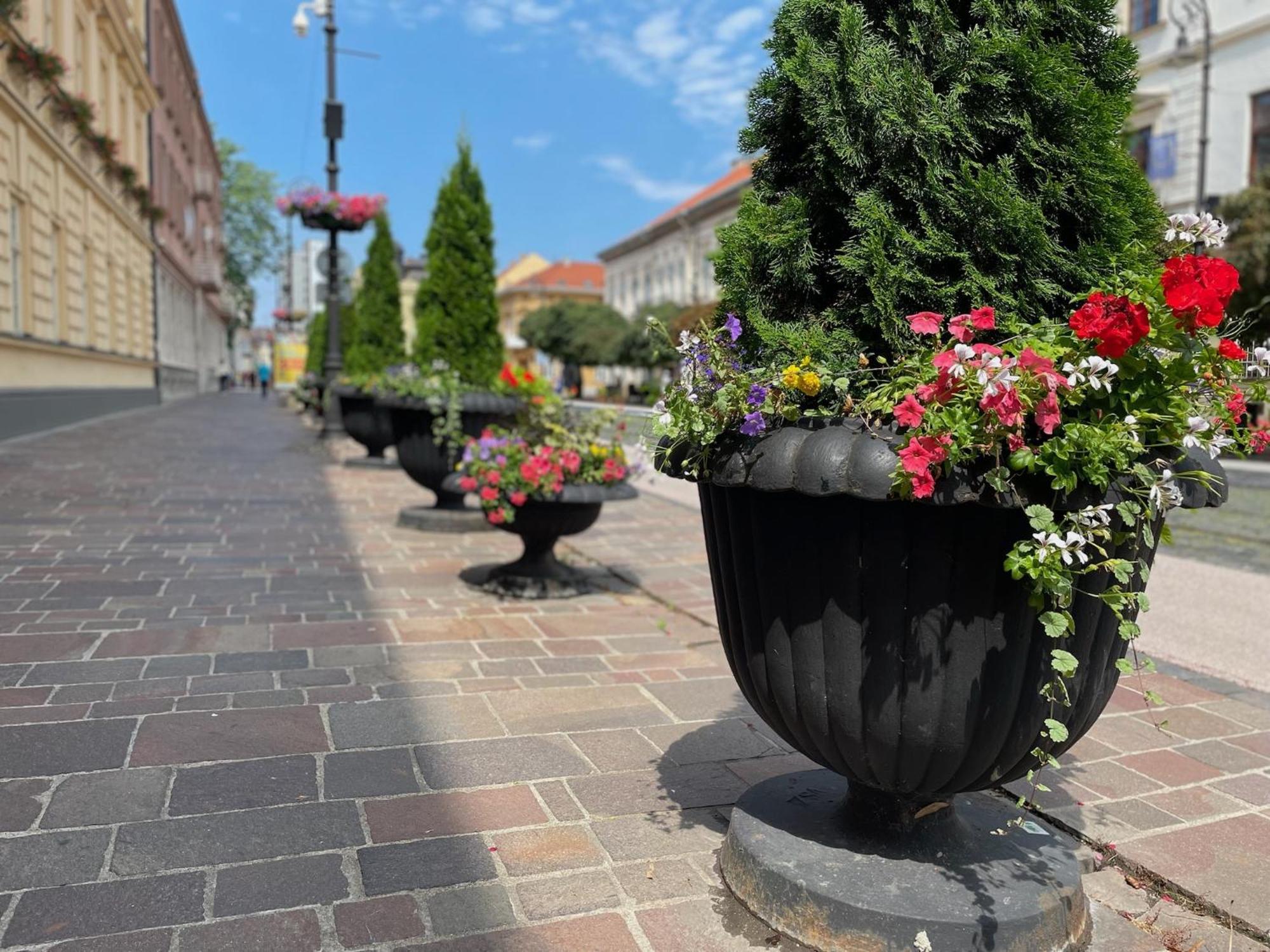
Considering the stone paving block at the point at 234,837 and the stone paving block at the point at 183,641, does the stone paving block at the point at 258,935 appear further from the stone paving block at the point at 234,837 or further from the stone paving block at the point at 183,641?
the stone paving block at the point at 183,641

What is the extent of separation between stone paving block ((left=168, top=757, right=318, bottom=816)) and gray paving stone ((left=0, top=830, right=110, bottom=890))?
22 centimetres

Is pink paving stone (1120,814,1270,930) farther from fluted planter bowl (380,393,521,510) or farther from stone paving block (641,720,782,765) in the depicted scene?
fluted planter bowl (380,393,521,510)

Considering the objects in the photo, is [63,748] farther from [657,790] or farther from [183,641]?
[657,790]

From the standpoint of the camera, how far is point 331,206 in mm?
15797

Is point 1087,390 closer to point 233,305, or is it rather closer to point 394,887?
point 394,887

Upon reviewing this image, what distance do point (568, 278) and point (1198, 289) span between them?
94453 mm

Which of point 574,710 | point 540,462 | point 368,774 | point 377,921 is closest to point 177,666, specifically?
point 368,774

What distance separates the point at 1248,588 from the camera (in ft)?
20.3

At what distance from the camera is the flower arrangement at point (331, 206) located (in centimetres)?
1577

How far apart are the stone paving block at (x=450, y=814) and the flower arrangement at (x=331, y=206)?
47.4 ft

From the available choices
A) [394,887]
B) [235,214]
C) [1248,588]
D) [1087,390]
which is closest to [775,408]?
[1087,390]

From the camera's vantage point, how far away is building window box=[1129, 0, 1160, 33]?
1158 inches

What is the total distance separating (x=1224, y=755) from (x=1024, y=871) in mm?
1495

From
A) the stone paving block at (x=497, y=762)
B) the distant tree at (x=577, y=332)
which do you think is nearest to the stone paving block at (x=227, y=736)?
the stone paving block at (x=497, y=762)
